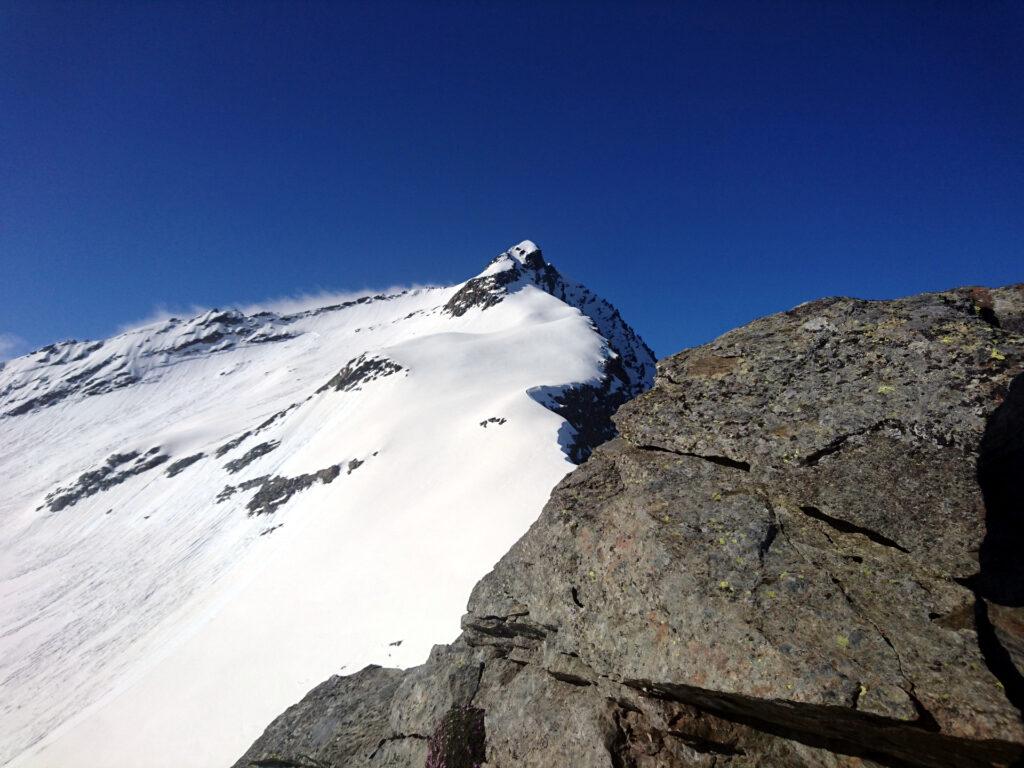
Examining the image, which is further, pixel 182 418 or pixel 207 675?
pixel 182 418

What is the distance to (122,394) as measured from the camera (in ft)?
483

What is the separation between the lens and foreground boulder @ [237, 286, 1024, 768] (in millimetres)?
5352

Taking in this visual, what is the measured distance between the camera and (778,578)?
6.25m

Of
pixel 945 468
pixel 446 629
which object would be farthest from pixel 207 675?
pixel 945 468

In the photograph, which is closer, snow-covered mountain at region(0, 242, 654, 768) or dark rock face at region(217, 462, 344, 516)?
snow-covered mountain at region(0, 242, 654, 768)

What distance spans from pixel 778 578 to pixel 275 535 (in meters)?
43.7

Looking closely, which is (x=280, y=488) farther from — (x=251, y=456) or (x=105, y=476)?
(x=105, y=476)

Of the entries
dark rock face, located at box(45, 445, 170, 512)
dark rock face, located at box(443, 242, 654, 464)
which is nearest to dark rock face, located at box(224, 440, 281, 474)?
dark rock face, located at box(45, 445, 170, 512)

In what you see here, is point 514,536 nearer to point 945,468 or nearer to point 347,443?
point 945,468

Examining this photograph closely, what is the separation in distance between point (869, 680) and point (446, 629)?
63.3 feet

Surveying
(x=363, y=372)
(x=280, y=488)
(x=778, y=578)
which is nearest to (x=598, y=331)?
(x=363, y=372)

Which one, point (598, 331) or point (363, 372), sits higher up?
point (598, 331)

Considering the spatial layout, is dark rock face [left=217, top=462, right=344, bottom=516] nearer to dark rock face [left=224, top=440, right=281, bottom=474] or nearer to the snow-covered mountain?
the snow-covered mountain

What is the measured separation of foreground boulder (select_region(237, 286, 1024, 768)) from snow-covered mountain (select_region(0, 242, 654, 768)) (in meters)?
14.9
